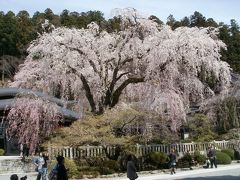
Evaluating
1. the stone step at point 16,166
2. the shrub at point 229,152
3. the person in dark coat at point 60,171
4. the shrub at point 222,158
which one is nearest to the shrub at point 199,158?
the shrub at point 222,158

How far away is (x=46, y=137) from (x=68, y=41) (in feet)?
19.5

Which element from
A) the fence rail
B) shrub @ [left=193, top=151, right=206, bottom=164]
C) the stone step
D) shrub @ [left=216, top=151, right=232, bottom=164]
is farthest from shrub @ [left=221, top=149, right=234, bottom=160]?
the stone step

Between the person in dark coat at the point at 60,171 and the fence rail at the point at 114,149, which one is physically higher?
the fence rail at the point at 114,149

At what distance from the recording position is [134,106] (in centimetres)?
Answer: 2630

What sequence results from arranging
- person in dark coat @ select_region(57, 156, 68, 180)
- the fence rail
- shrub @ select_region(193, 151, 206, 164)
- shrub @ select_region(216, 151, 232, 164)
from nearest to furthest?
person in dark coat @ select_region(57, 156, 68, 180)
the fence rail
shrub @ select_region(193, 151, 206, 164)
shrub @ select_region(216, 151, 232, 164)

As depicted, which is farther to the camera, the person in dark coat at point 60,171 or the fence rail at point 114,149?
the fence rail at point 114,149

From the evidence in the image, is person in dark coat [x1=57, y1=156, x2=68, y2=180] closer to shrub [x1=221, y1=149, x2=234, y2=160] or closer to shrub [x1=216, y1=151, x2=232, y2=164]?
shrub [x1=216, y1=151, x2=232, y2=164]

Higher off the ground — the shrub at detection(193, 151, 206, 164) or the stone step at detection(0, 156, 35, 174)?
the shrub at detection(193, 151, 206, 164)

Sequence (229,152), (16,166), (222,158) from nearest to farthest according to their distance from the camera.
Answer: (16,166) → (222,158) → (229,152)

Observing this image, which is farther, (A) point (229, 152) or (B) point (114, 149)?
(A) point (229, 152)

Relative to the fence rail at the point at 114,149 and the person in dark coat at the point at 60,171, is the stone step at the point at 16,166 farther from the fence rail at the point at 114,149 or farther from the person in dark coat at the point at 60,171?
the person in dark coat at the point at 60,171

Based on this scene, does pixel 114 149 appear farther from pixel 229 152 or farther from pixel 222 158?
pixel 229 152

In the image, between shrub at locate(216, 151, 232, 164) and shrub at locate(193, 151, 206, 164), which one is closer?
shrub at locate(193, 151, 206, 164)

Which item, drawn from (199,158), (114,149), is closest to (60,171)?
(114,149)
